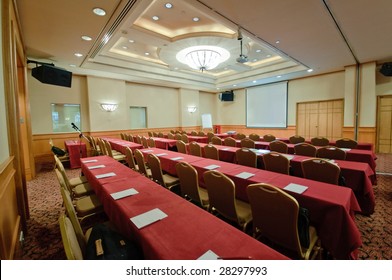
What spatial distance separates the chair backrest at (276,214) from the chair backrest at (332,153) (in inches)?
114

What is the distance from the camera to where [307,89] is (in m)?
8.51

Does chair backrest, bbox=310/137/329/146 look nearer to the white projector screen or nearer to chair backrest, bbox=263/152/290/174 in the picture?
chair backrest, bbox=263/152/290/174

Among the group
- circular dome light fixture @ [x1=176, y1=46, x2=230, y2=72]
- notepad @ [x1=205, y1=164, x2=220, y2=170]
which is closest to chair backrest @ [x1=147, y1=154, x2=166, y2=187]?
notepad @ [x1=205, y1=164, x2=220, y2=170]

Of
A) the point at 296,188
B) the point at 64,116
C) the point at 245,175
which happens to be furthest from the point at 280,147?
the point at 64,116

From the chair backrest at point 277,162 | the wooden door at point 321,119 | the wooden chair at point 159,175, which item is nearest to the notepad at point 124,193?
the wooden chair at point 159,175

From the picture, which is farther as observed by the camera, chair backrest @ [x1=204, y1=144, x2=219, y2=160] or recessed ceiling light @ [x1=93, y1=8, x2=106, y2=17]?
chair backrest @ [x1=204, y1=144, x2=219, y2=160]

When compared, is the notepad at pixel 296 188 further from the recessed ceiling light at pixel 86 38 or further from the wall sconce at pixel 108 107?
the wall sconce at pixel 108 107

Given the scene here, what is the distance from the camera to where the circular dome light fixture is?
5426 millimetres

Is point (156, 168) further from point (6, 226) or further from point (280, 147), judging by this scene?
point (280, 147)

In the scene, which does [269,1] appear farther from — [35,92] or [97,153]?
[35,92]

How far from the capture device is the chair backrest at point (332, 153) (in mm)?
3588

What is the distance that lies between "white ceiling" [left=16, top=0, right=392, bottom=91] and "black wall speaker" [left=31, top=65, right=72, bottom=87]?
458 mm

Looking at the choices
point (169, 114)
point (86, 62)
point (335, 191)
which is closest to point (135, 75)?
point (86, 62)
